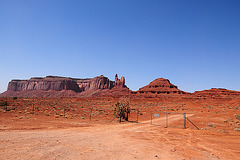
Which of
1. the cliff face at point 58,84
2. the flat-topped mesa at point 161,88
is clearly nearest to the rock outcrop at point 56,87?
the cliff face at point 58,84

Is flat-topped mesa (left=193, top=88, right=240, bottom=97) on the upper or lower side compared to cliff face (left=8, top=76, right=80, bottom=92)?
lower

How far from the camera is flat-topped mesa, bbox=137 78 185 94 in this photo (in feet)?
363

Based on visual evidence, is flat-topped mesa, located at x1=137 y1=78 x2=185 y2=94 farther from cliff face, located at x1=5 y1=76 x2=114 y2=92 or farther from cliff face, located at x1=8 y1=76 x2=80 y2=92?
cliff face, located at x1=8 y1=76 x2=80 y2=92

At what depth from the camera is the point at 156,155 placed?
27.3 ft

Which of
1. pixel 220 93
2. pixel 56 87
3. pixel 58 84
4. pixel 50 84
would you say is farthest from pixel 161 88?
pixel 50 84

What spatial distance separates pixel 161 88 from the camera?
118062mm

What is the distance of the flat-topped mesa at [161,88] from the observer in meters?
111

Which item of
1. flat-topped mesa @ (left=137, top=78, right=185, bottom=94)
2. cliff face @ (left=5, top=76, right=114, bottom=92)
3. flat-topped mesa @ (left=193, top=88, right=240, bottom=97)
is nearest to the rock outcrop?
cliff face @ (left=5, top=76, right=114, bottom=92)

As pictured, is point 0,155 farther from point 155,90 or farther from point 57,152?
point 155,90

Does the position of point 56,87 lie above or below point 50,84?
below

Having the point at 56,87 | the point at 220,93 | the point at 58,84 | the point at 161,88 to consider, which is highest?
the point at 58,84

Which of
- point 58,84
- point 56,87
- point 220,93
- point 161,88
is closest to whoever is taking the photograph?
point 220,93

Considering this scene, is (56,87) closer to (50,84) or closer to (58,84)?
(58,84)

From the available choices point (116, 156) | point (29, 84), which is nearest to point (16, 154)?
point (116, 156)
